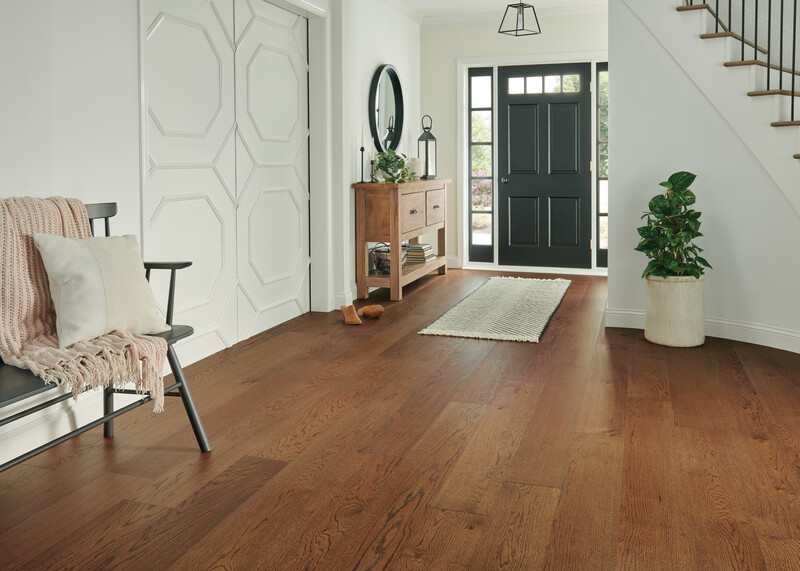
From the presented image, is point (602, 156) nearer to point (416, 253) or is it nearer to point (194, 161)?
point (416, 253)

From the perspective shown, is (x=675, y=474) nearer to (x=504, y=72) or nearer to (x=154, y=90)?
(x=154, y=90)

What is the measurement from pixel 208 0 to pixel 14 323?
2184mm

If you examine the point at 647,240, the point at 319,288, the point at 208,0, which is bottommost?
the point at 319,288

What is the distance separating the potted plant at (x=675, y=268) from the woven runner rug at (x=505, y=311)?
72 centimetres

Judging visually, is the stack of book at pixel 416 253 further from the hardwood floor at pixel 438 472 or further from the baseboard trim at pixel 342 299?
the hardwood floor at pixel 438 472

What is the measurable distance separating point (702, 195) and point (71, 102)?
10.9 ft

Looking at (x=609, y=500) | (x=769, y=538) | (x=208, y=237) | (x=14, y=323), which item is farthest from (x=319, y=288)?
(x=769, y=538)

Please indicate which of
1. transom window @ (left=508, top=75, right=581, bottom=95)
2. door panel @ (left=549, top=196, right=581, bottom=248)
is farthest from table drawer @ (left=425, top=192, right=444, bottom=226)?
transom window @ (left=508, top=75, right=581, bottom=95)

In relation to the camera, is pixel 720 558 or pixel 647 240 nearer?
pixel 720 558

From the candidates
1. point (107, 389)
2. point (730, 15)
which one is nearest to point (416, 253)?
Answer: point (730, 15)

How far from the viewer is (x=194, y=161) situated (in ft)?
12.0

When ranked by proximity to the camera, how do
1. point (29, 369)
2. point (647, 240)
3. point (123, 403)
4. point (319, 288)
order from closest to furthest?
point (29, 369), point (123, 403), point (647, 240), point (319, 288)

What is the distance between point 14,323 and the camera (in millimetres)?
2244

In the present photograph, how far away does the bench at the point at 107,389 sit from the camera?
1.97m
